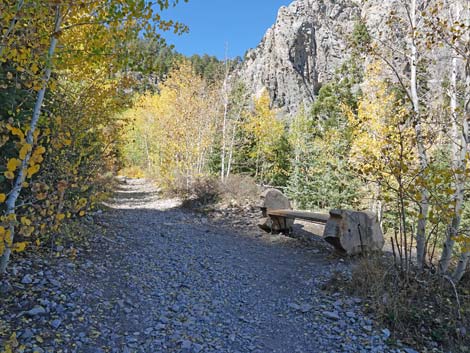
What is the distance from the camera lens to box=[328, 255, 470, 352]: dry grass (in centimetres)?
322

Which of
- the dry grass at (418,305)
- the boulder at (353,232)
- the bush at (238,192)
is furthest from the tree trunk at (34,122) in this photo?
the bush at (238,192)

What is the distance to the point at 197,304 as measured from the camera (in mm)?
3840

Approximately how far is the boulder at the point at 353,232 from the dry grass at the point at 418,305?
4.09 feet

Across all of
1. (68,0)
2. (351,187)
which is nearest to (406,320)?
(68,0)

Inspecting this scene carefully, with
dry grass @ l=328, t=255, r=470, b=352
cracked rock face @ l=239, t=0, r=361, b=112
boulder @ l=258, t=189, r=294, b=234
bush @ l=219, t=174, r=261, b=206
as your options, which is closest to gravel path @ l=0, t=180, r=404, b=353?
dry grass @ l=328, t=255, r=470, b=352

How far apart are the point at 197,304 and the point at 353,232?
3220mm

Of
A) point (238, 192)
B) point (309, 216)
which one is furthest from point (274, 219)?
point (238, 192)

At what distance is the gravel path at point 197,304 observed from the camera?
2.99 meters

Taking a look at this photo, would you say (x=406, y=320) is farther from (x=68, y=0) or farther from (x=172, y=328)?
(x=68, y=0)

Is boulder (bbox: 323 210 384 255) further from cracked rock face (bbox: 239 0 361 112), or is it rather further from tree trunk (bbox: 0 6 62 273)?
cracked rock face (bbox: 239 0 361 112)

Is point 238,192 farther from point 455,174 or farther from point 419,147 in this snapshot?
point 455,174

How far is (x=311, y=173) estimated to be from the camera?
539 inches

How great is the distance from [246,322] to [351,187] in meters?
9.10

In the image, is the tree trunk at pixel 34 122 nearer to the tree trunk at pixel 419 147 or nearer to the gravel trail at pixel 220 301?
the gravel trail at pixel 220 301
